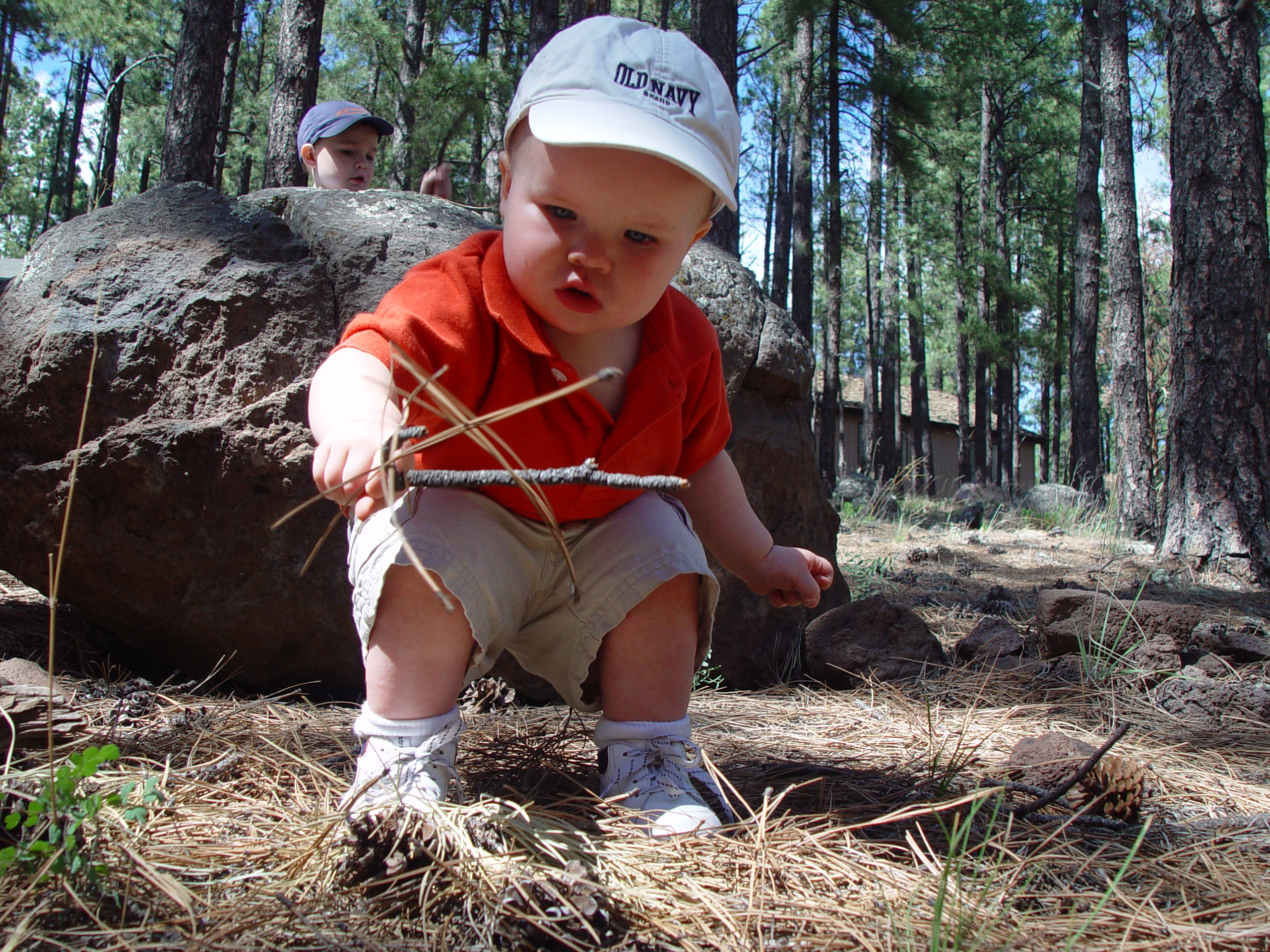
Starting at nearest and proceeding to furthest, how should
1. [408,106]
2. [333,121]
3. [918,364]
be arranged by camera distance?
[333,121]
[408,106]
[918,364]

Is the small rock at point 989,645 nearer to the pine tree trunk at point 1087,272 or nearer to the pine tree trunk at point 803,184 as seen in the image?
the pine tree trunk at point 803,184

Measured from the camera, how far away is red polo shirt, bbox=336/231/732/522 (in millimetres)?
1409

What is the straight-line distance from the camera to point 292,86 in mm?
6246

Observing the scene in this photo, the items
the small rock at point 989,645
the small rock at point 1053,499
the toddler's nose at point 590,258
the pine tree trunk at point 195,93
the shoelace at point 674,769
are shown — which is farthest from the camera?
the small rock at point 1053,499

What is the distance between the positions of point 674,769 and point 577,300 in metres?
0.81

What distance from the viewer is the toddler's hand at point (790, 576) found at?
5.68 feet

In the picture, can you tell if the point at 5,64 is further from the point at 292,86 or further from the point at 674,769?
the point at 674,769

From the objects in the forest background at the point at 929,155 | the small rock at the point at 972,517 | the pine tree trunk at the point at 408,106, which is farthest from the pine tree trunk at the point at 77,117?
the small rock at the point at 972,517

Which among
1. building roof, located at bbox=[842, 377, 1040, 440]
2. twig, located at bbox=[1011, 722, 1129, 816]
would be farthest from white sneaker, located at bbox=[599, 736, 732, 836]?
building roof, located at bbox=[842, 377, 1040, 440]

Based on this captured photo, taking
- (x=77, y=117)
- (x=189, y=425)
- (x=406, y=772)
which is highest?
(x=77, y=117)

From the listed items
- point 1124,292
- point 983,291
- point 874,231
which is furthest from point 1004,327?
point 1124,292

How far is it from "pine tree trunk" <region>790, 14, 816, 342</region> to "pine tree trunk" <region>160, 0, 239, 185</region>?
592 centimetres

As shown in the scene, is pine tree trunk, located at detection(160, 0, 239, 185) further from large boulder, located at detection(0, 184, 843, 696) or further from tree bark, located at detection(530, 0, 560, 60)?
large boulder, located at detection(0, 184, 843, 696)

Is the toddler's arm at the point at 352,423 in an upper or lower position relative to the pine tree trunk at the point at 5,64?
lower
